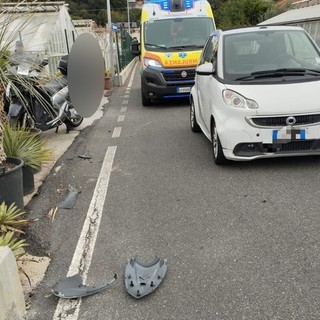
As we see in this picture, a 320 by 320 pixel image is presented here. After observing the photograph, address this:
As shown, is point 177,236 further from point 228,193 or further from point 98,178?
point 98,178

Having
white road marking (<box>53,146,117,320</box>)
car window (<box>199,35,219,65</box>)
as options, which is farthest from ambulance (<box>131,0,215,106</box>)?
white road marking (<box>53,146,117,320</box>)

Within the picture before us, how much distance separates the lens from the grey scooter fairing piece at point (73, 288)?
309 centimetres

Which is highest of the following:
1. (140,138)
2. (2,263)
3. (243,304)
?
(2,263)

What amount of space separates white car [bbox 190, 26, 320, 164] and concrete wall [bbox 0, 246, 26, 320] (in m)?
3.27

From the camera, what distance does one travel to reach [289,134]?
16.8ft

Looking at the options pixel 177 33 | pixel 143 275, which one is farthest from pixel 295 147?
pixel 177 33

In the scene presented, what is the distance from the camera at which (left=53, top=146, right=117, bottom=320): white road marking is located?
9.67 feet

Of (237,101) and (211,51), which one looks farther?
(211,51)

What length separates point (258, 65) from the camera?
5.86m

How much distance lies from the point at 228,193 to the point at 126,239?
146 cm

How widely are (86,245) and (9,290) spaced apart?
1.21 meters

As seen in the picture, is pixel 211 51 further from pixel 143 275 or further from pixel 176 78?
pixel 143 275

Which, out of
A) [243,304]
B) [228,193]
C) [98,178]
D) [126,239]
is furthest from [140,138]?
[243,304]

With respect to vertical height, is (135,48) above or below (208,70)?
below
